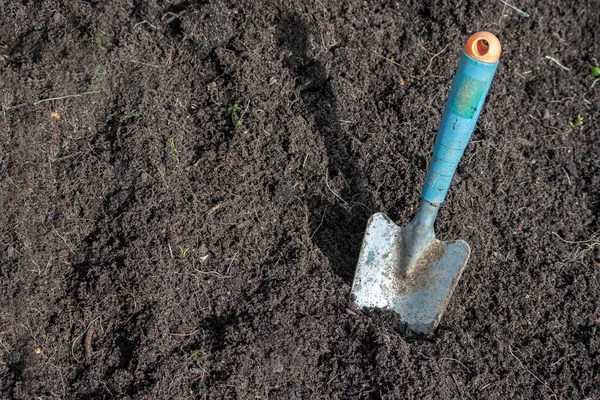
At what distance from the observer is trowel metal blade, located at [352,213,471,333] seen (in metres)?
2.48

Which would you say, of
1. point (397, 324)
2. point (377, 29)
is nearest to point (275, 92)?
point (377, 29)

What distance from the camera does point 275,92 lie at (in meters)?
2.77

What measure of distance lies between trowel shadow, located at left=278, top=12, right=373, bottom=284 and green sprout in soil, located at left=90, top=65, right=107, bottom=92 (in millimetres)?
819

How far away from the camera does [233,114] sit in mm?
2709

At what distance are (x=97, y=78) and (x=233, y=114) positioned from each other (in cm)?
63

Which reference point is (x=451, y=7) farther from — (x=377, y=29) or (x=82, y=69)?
(x=82, y=69)

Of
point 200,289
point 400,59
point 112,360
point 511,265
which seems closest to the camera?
point 112,360

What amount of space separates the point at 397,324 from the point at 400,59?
48.4 inches

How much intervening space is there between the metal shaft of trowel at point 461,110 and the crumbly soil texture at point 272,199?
327mm

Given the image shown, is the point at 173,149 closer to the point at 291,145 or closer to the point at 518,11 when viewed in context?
the point at 291,145

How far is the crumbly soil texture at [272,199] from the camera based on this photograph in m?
2.31

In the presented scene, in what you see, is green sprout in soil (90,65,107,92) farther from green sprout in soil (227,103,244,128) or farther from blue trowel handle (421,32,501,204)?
blue trowel handle (421,32,501,204)

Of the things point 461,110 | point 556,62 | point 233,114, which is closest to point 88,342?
point 233,114

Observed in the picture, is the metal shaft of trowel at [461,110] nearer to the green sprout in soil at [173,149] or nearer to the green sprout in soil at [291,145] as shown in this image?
the green sprout in soil at [291,145]
